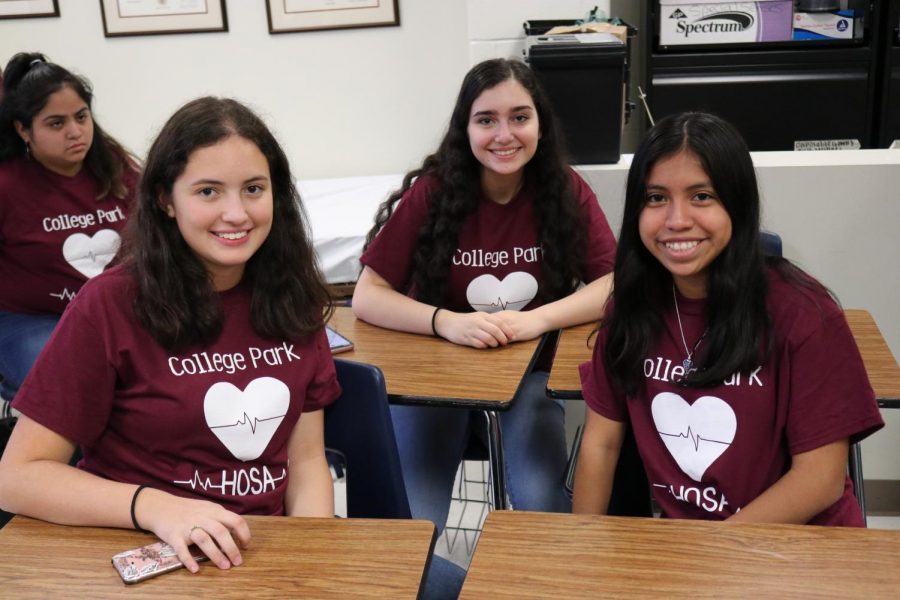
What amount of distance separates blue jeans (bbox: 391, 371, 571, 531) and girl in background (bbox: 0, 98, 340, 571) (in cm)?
48

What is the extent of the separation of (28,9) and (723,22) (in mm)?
3133

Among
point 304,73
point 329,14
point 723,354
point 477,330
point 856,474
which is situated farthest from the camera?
point 304,73

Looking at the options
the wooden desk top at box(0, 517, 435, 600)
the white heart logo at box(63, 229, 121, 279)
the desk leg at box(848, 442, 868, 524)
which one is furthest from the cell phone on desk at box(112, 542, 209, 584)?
the white heart logo at box(63, 229, 121, 279)

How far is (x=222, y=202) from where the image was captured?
4.71 ft

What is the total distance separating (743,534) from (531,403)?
0.95 meters

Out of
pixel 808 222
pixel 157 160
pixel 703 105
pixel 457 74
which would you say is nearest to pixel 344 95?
pixel 457 74

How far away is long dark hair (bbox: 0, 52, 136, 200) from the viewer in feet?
8.13

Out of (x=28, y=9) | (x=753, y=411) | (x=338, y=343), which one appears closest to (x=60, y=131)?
(x=338, y=343)

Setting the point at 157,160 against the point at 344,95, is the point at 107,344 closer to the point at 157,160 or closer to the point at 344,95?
the point at 157,160

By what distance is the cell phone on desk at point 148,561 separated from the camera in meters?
1.14

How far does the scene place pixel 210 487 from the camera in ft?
4.69

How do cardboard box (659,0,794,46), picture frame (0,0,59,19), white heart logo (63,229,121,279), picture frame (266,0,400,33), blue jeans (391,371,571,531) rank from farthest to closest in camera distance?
1. picture frame (0,0,59,19)
2. picture frame (266,0,400,33)
3. cardboard box (659,0,794,46)
4. white heart logo (63,229,121,279)
5. blue jeans (391,371,571,531)

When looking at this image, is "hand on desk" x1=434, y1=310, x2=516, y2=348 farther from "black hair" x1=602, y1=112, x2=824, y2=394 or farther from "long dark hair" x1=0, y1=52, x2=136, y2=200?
"long dark hair" x1=0, y1=52, x2=136, y2=200

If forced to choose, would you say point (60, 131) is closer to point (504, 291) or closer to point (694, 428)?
point (504, 291)
